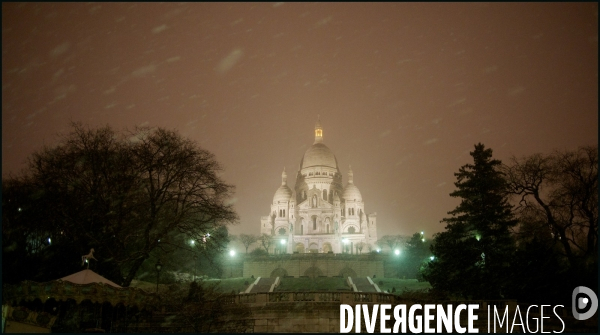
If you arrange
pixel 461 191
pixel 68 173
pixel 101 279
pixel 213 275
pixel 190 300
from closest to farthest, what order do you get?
pixel 101 279
pixel 190 300
pixel 68 173
pixel 461 191
pixel 213 275

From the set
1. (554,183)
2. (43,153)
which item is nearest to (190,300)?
(43,153)

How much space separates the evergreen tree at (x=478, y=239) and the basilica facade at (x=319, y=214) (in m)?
62.5

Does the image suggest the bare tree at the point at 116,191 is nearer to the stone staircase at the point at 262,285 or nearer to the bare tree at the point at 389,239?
the stone staircase at the point at 262,285

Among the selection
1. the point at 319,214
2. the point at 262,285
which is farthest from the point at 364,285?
the point at 319,214

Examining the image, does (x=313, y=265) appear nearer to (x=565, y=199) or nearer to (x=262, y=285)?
(x=262, y=285)

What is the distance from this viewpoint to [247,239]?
379 ft

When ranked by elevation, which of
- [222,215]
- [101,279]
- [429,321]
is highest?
[222,215]

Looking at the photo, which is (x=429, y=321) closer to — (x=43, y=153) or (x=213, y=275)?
(x=43, y=153)

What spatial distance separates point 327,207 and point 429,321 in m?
87.1

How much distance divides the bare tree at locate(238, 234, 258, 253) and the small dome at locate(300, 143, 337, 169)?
73.0 ft

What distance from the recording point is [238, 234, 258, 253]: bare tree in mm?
115062

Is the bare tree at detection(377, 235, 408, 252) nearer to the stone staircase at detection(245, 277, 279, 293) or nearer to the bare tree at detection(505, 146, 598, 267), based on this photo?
the stone staircase at detection(245, 277, 279, 293)

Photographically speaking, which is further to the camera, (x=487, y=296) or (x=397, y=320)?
(x=487, y=296)

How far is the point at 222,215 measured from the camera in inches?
1577
